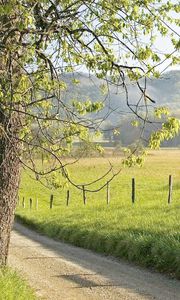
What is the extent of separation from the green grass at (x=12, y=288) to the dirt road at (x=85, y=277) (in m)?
1.33

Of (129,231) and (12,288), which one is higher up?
(12,288)

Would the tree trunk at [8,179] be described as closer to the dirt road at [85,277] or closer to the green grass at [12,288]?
the green grass at [12,288]

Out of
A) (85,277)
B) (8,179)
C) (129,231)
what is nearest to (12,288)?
(8,179)

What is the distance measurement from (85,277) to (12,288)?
456 centimetres

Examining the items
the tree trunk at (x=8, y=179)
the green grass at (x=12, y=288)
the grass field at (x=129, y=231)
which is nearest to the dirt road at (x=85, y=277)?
the grass field at (x=129, y=231)

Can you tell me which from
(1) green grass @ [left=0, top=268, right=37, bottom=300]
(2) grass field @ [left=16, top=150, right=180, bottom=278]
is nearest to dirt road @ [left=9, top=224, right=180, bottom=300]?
(2) grass field @ [left=16, top=150, right=180, bottom=278]

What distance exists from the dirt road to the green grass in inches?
52.4

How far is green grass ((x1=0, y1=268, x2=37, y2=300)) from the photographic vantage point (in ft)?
27.7

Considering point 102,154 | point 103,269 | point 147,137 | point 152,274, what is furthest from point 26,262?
point 147,137

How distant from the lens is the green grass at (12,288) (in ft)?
27.7

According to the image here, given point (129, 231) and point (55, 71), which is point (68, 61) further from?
point (129, 231)

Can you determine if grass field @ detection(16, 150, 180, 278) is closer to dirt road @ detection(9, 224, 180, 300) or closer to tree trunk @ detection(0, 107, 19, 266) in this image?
dirt road @ detection(9, 224, 180, 300)

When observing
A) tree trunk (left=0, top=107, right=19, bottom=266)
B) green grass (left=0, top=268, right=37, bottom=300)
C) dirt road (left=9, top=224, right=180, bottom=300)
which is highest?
tree trunk (left=0, top=107, right=19, bottom=266)

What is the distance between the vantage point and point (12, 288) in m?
8.83
